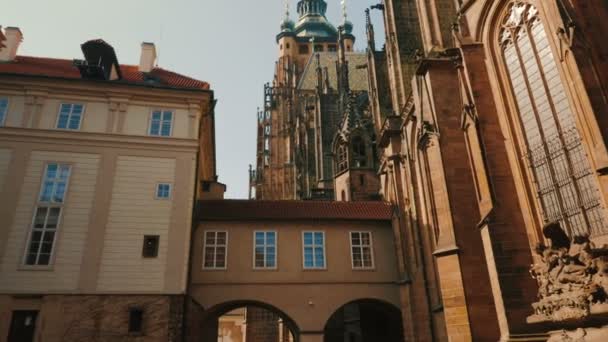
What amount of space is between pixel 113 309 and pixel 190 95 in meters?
8.98

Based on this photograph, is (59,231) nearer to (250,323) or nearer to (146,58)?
(146,58)

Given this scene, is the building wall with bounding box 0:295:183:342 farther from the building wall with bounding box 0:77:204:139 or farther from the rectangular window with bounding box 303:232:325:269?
the building wall with bounding box 0:77:204:139

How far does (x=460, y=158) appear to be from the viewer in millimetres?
13547

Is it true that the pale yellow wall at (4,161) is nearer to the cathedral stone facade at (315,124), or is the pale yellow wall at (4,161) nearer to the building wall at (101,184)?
the building wall at (101,184)

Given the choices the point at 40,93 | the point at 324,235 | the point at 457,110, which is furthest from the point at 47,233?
the point at 457,110

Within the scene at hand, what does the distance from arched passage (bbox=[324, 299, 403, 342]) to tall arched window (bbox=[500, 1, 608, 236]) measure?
10.0 meters

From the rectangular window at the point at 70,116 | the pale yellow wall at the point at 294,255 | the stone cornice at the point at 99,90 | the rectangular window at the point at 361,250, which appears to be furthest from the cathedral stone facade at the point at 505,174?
the rectangular window at the point at 70,116

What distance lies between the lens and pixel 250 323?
3178cm

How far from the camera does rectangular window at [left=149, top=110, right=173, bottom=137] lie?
18.4 metres

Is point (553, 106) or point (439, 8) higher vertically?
point (439, 8)

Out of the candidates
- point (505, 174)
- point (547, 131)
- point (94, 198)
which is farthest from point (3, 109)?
point (547, 131)

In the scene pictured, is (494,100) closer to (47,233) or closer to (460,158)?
(460,158)

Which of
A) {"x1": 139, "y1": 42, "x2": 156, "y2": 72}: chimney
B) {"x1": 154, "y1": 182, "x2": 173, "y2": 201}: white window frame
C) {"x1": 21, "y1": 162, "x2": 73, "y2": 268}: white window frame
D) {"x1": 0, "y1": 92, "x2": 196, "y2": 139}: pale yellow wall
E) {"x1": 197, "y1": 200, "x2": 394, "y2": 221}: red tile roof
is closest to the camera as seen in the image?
{"x1": 21, "y1": 162, "x2": 73, "y2": 268}: white window frame

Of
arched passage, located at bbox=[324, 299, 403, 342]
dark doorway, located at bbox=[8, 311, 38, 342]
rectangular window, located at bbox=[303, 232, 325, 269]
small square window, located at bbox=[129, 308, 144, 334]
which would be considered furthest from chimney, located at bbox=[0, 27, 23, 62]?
arched passage, located at bbox=[324, 299, 403, 342]
